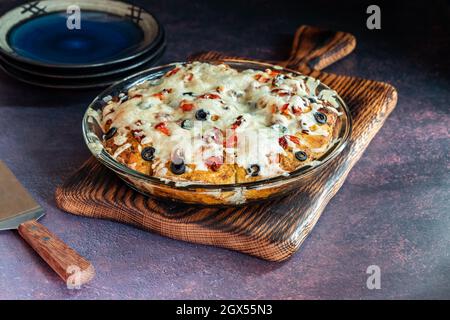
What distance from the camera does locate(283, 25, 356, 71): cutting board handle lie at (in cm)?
230

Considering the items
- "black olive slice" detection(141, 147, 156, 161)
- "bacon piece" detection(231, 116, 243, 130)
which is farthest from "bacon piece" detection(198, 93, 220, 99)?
"black olive slice" detection(141, 147, 156, 161)

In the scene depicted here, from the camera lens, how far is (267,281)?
5.16ft

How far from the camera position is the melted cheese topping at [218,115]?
163 centimetres

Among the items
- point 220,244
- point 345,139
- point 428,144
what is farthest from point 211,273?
point 428,144

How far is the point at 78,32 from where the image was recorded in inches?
93.5

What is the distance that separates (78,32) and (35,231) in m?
0.92

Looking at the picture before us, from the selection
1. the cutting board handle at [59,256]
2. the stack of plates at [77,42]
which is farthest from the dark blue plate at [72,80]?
the cutting board handle at [59,256]

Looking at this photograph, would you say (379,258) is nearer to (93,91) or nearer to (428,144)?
(428,144)

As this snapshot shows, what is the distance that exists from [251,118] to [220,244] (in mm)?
299

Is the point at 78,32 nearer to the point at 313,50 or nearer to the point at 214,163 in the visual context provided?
the point at 313,50

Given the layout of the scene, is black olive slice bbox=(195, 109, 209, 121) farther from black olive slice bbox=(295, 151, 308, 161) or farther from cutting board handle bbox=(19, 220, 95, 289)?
cutting board handle bbox=(19, 220, 95, 289)

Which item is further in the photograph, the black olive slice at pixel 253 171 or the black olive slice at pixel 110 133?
the black olive slice at pixel 110 133

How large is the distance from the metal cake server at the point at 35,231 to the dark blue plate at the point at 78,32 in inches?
20.5

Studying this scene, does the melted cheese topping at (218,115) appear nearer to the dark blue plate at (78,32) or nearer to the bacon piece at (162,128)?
the bacon piece at (162,128)
